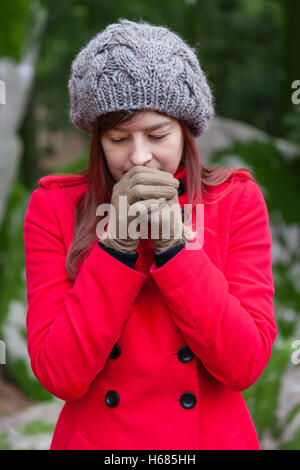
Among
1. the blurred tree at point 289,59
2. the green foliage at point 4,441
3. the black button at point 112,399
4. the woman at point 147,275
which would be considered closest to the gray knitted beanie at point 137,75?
the woman at point 147,275

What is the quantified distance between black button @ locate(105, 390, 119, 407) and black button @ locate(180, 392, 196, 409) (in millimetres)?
197

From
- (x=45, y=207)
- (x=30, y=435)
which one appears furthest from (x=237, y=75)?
(x=45, y=207)

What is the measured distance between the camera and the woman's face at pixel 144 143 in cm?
188

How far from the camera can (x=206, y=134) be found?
6281 millimetres

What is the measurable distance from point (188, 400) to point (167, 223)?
55cm

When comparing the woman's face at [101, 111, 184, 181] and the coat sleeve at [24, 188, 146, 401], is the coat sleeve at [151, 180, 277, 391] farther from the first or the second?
the woman's face at [101, 111, 184, 181]

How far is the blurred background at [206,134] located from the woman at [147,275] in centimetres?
132

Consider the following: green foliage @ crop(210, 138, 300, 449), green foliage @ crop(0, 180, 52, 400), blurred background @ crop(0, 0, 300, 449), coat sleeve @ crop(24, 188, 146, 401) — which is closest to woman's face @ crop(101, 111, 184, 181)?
coat sleeve @ crop(24, 188, 146, 401)

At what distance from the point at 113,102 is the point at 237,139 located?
4.69m

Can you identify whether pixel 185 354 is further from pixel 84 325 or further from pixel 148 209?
Answer: pixel 148 209

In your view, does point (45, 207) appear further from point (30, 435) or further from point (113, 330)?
point (30, 435)

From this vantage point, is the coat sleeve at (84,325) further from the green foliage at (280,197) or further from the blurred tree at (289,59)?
the blurred tree at (289,59)

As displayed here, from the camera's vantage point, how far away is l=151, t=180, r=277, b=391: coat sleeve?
1792 mm

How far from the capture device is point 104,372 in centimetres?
196
